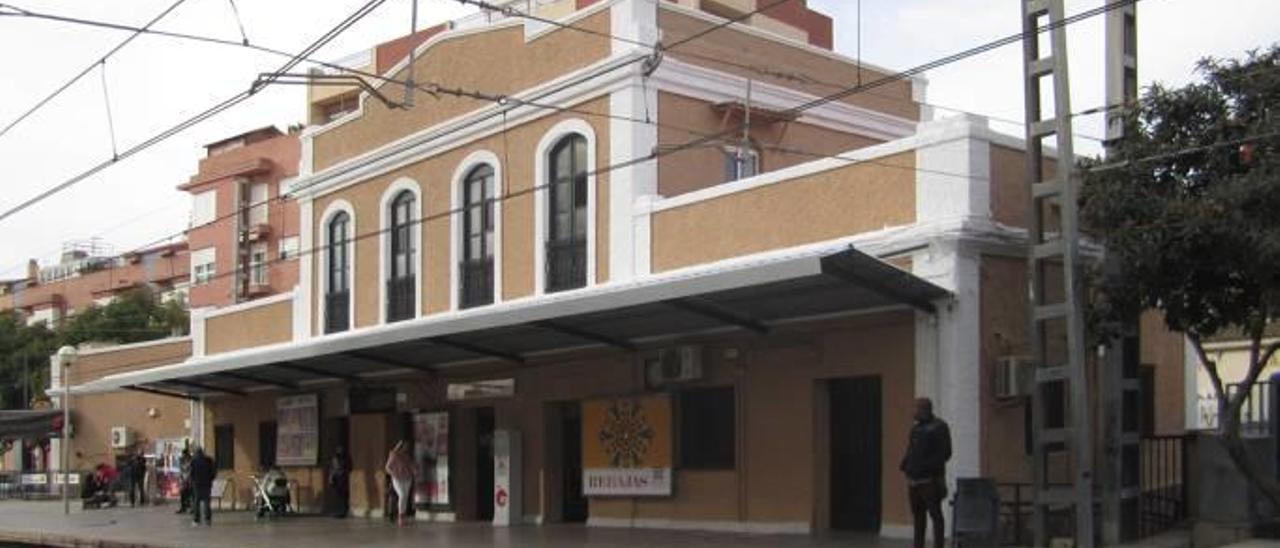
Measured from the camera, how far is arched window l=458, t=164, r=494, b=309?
24.9m

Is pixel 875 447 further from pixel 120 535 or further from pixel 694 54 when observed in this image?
pixel 120 535

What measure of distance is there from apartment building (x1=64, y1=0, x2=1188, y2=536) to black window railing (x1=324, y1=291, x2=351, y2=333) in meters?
0.07

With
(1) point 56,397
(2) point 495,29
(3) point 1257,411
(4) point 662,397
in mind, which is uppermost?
(2) point 495,29

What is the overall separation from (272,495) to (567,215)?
967 cm

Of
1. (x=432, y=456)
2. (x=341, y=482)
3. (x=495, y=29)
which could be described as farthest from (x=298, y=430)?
(x=495, y=29)

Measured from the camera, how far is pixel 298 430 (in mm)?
29891

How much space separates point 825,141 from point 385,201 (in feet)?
28.5

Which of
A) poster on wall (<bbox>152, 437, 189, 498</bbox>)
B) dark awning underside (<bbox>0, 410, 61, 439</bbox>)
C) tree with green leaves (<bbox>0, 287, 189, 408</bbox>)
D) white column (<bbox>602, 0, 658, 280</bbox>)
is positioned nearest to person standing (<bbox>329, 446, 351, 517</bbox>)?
white column (<bbox>602, 0, 658, 280</bbox>)

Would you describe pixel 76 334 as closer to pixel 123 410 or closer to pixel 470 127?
pixel 123 410

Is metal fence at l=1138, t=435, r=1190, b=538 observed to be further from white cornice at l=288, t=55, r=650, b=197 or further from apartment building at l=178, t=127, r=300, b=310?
apartment building at l=178, t=127, r=300, b=310

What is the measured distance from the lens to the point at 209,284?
64.2 meters

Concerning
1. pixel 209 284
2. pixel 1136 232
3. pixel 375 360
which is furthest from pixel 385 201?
pixel 209 284

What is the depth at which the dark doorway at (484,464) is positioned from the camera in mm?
25125

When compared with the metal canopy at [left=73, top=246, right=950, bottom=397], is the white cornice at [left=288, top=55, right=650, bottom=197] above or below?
above
